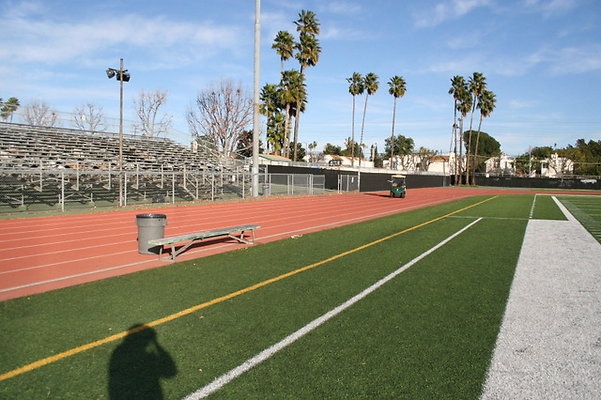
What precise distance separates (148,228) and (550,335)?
27.1 feet

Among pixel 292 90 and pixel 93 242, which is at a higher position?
pixel 292 90

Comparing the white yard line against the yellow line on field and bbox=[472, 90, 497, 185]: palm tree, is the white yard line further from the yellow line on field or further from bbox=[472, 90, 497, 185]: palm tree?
bbox=[472, 90, 497, 185]: palm tree

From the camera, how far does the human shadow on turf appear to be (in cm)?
375

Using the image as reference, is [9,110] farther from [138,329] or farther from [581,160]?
[581,160]

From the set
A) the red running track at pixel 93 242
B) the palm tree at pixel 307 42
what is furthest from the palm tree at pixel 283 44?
the red running track at pixel 93 242

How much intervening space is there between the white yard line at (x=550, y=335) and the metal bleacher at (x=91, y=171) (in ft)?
61.9

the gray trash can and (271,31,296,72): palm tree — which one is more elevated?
(271,31,296,72): palm tree

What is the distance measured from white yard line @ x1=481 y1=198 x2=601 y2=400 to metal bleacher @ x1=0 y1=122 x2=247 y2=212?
18.9m

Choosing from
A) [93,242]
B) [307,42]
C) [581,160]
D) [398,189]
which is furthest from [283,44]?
[581,160]

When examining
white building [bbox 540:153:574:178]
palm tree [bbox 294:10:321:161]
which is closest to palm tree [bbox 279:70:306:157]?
palm tree [bbox 294:10:321:161]

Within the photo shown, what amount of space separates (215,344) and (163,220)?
5648mm

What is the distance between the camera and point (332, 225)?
54.2 feet

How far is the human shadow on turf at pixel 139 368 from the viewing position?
3754 millimetres

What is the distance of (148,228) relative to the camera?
32.2 feet
